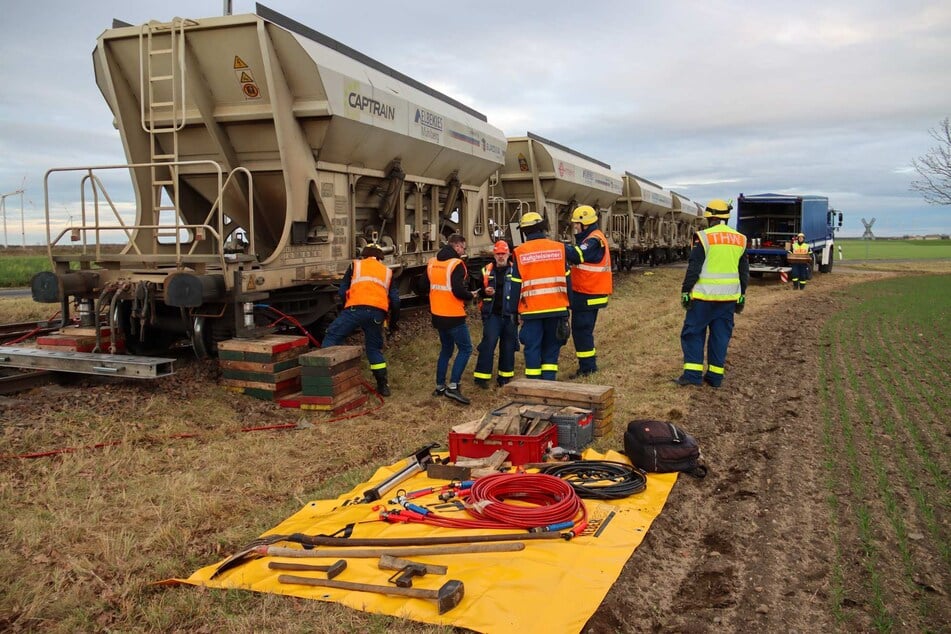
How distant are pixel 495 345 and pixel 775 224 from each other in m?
20.3

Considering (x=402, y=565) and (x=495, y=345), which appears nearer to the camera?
(x=402, y=565)

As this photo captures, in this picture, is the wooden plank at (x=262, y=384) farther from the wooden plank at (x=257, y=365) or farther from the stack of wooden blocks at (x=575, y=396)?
the stack of wooden blocks at (x=575, y=396)

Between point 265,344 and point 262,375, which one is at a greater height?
point 265,344

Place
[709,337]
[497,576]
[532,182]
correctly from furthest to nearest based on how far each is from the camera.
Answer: [532,182] → [709,337] → [497,576]

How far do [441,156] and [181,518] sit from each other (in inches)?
294

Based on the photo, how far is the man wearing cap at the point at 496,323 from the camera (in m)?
7.97

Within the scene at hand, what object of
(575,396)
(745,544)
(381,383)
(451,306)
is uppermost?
(451,306)

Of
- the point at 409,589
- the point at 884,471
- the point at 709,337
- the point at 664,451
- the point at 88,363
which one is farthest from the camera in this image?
the point at 709,337

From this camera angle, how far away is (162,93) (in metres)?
8.05

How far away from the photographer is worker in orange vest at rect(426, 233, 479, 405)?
7664mm

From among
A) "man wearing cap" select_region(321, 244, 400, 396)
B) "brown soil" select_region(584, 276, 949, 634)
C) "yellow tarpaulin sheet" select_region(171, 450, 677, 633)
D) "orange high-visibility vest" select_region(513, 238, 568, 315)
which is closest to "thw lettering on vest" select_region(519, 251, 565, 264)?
"orange high-visibility vest" select_region(513, 238, 568, 315)

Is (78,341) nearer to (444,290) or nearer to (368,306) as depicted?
(368,306)

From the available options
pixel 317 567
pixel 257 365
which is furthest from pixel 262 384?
pixel 317 567

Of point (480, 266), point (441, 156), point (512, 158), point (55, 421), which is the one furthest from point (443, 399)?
point (512, 158)
